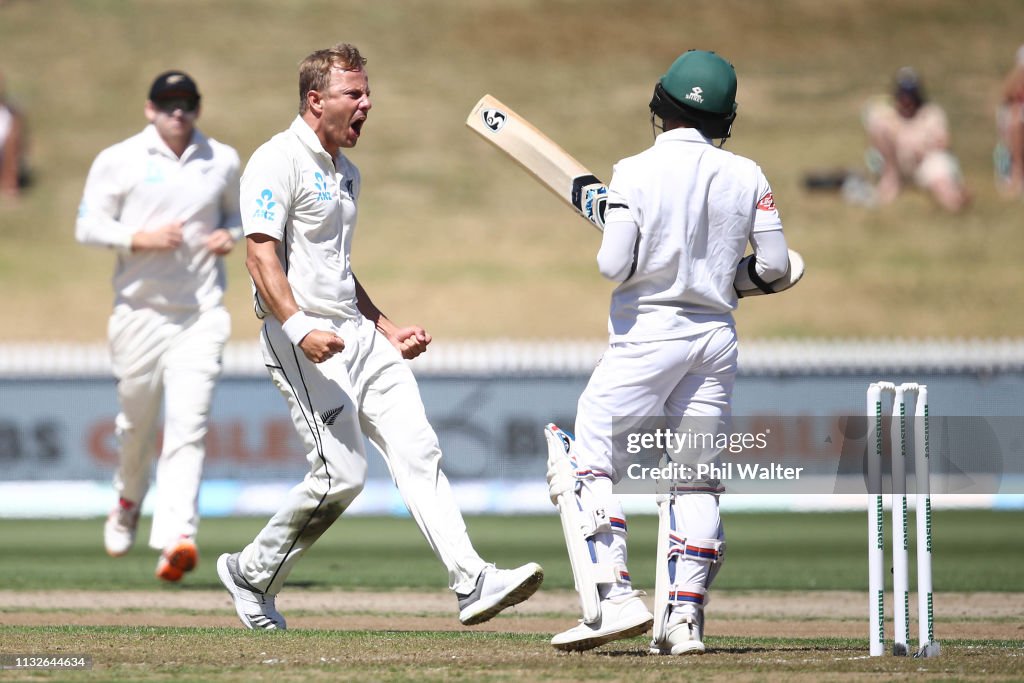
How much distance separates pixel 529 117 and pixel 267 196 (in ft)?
86.0

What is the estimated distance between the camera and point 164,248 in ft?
26.0

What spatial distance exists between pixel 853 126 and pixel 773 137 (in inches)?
59.8

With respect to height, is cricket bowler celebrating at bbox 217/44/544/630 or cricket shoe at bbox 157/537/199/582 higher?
cricket bowler celebrating at bbox 217/44/544/630

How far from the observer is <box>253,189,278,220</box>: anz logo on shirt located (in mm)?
5664

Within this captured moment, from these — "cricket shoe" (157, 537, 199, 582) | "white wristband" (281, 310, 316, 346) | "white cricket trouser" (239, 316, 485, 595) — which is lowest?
"cricket shoe" (157, 537, 199, 582)

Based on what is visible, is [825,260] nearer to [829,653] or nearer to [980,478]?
[980,478]

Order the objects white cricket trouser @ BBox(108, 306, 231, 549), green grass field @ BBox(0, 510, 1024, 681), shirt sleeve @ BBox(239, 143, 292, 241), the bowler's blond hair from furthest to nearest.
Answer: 1. white cricket trouser @ BBox(108, 306, 231, 549)
2. the bowler's blond hair
3. shirt sleeve @ BBox(239, 143, 292, 241)
4. green grass field @ BBox(0, 510, 1024, 681)

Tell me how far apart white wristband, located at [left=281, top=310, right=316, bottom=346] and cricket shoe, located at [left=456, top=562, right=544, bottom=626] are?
1.01 m

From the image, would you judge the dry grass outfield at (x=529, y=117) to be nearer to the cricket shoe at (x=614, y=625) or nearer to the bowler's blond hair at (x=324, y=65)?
the bowler's blond hair at (x=324, y=65)

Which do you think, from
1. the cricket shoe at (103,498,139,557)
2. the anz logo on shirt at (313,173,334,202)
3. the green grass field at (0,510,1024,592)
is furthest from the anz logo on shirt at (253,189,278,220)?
the cricket shoe at (103,498,139,557)

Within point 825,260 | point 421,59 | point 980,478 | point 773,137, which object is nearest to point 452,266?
point 825,260

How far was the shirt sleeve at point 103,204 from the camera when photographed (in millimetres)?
8078

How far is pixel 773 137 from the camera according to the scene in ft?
102

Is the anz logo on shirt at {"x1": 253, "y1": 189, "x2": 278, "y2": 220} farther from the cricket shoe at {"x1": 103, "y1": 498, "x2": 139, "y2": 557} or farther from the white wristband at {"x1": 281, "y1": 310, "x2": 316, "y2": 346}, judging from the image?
the cricket shoe at {"x1": 103, "y1": 498, "x2": 139, "y2": 557}
